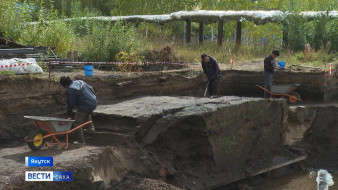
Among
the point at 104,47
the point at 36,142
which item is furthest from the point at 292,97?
the point at 36,142

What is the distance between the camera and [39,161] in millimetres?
8094

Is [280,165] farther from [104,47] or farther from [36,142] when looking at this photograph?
[36,142]

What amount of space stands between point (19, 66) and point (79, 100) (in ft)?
7.16

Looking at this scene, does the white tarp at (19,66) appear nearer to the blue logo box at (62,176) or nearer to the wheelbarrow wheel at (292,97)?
the blue logo box at (62,176)

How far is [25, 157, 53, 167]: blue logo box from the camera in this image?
7998mm

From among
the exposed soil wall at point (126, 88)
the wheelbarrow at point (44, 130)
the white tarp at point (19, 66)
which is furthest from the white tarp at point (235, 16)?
the wheelbarrow at point (44, 130)

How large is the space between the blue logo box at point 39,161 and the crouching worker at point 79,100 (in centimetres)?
133

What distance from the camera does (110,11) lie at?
32.7 m

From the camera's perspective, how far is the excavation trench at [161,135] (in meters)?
9.05

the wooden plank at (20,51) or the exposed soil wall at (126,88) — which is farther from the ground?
the wooden plank at (20,51)

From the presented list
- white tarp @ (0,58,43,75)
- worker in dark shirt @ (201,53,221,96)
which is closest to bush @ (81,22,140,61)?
worker in dark shirt @ (201,53,221,96)

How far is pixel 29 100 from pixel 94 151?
2.39 metres

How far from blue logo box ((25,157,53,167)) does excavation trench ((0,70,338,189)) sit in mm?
117

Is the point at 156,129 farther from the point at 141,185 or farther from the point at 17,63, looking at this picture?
the point at 17,63
